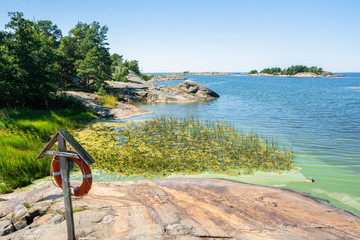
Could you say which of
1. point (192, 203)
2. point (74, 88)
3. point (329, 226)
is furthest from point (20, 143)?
point (74, 88)

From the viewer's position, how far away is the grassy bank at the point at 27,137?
28.2 ft

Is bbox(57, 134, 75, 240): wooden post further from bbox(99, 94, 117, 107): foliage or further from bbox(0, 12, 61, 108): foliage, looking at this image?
bbox(99, 94, 117, 107): foliage

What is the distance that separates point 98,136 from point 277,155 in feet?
39.4

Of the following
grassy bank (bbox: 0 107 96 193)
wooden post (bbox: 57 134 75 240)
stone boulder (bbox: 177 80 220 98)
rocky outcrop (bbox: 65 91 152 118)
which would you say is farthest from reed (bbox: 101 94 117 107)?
wooden post (bbox: 57 134 75 240)

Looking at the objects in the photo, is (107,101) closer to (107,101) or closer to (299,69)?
(107,101)

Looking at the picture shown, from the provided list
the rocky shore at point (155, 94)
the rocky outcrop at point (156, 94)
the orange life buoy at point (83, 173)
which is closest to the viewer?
the orange life buoy at point (83, 173)

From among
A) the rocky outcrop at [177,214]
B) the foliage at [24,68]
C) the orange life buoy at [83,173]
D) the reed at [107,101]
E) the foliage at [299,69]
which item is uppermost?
the foliage at [299,69]

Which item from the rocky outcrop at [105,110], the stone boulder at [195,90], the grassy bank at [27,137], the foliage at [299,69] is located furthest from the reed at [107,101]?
the foliage at [299,69]

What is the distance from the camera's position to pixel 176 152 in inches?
490

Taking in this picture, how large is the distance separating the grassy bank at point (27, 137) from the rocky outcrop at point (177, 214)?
6.65 ft

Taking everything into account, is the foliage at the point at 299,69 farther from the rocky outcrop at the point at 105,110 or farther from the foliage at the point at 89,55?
the rocky outcrop at the point at 105,110

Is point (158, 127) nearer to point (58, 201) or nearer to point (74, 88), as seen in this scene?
point (58, 201)

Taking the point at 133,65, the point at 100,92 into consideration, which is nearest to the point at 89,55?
the point at 100,92

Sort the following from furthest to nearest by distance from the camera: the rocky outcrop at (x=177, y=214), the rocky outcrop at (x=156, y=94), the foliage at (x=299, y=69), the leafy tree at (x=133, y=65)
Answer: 1. the foliage at (x=299, y=69)
2. the leafy tree at (x=133, y=65)
3. the rocky outcrop at (x=156, y=94)
4. the rocky outcrop at (x=177, y=214)
